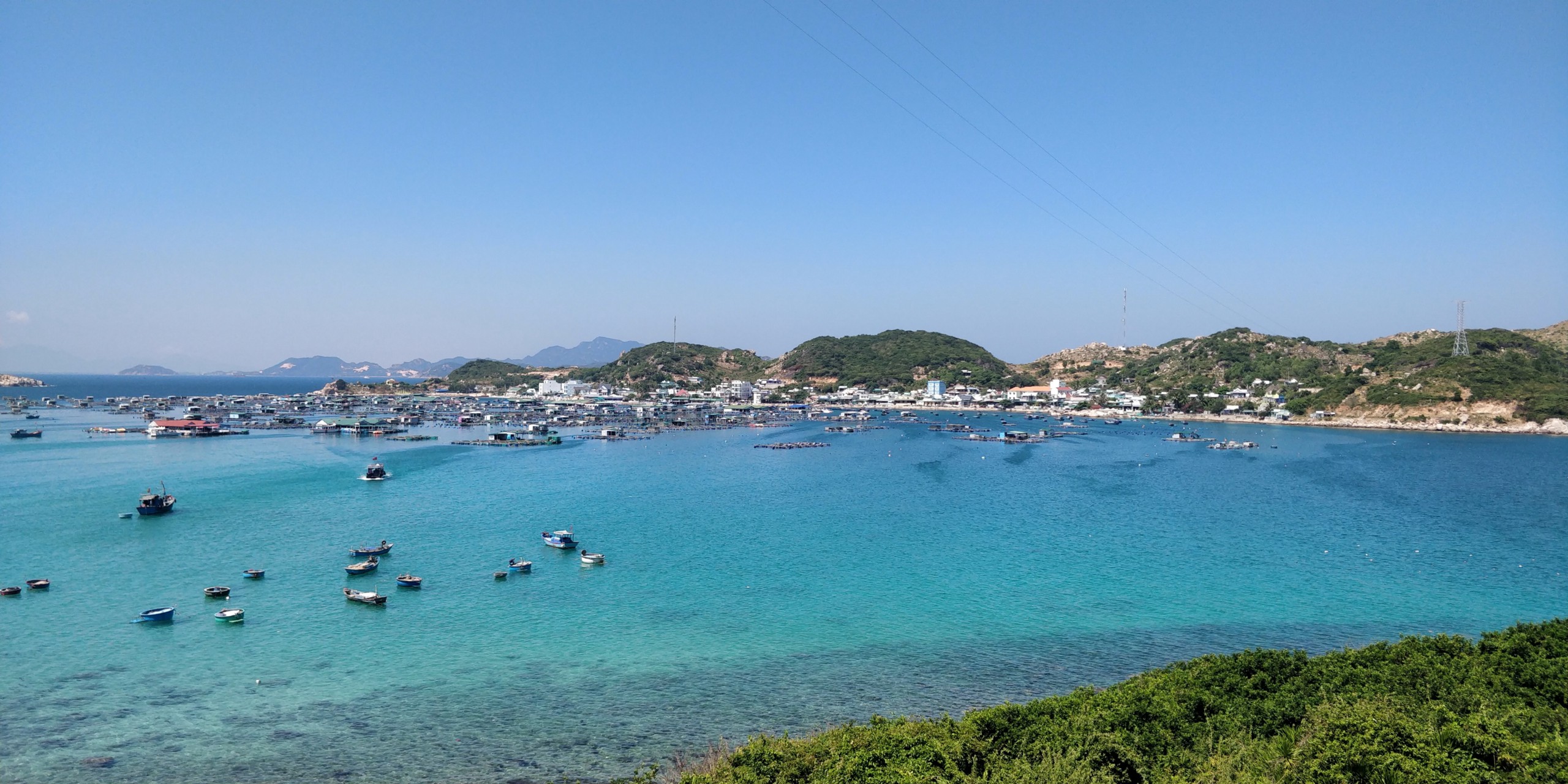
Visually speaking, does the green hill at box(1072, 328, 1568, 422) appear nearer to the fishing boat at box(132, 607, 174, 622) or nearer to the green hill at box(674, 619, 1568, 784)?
the green hill at box(674, 619, 1568, 784)

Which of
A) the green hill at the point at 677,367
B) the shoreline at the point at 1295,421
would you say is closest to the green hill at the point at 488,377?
the green hill at the point at 677,367

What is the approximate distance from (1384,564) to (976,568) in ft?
41.3

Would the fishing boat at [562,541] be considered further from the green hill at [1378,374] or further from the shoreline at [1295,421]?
the green hill at [1378,374]

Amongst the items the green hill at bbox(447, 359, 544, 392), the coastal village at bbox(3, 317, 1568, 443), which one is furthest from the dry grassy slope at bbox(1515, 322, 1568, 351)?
the green hill at bbox(447, 359, 544, 392)

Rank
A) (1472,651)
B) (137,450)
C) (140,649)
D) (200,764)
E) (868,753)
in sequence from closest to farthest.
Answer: (868,753) → (200,764) → (1472,651) → (140,649) → (137,450)

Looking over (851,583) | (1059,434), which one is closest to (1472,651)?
(851,583)

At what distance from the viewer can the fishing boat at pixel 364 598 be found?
18.5 meters

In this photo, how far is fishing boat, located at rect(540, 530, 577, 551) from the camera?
958 inches

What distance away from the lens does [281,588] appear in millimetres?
19609

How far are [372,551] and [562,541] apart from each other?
17.4 feet

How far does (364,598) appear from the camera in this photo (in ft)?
61.0

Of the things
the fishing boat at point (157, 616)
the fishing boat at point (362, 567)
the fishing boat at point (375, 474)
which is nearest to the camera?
the fishing boat at point (157, 616)

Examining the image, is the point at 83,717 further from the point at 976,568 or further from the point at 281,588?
the point at 976,568

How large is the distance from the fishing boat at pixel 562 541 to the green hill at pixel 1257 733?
14.7 m
